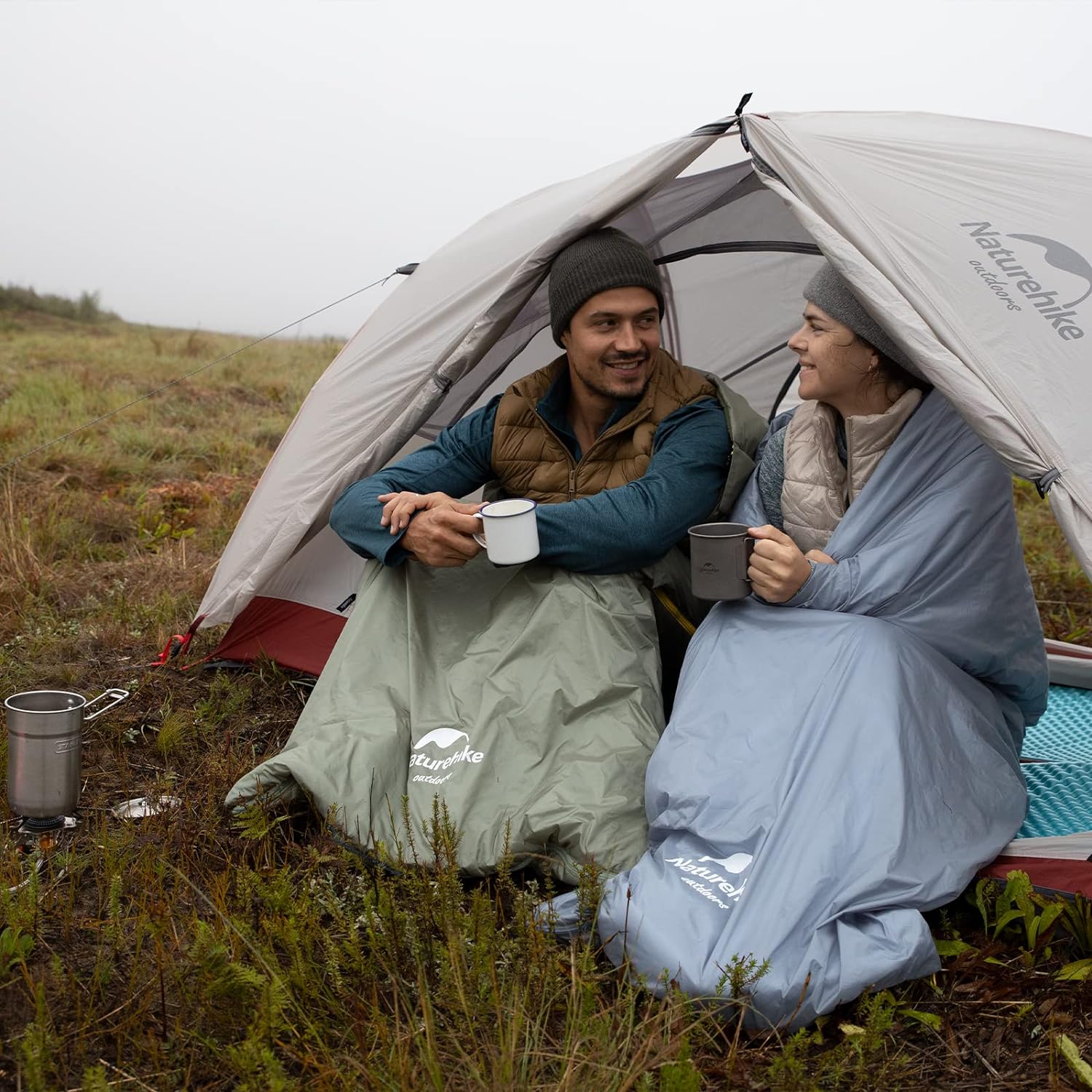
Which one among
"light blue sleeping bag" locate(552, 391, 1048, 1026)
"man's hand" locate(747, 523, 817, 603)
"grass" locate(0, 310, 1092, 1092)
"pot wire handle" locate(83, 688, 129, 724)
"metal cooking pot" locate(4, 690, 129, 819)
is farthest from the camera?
"pot wire handle" locate(83, 688, 129, 724)

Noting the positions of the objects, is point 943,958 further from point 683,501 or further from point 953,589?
point 683,501

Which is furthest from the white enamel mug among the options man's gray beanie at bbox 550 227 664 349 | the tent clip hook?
the tent clip hook

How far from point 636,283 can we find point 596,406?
35 centimetres

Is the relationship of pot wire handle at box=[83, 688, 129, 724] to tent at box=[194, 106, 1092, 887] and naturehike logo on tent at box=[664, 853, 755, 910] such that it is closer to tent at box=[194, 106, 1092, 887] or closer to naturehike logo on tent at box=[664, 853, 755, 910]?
tent at box=[194, 106, 1092, 887]

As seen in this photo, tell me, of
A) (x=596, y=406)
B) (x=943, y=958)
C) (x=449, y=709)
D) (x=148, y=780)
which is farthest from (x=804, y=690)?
(x=148, y=780)

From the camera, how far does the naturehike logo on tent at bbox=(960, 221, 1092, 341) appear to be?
2316 millimetres

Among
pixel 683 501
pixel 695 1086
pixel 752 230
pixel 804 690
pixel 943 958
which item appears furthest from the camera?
pixel 752 230

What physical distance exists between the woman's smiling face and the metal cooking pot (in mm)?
1863

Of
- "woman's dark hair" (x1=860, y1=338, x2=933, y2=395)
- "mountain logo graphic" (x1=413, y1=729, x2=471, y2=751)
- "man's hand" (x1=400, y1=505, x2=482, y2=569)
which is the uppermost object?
"woman's dark hair" (x1=860, y1=338, x2=933, y2=395)

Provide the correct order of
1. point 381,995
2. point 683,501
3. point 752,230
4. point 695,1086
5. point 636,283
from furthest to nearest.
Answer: point 752,230 < point 636,283 < point 683,501 < point 381,995 < point 695,1086

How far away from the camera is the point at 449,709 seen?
2.70 metres

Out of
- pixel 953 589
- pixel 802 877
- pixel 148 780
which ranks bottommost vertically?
pixel 148 780

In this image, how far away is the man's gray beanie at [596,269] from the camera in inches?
116

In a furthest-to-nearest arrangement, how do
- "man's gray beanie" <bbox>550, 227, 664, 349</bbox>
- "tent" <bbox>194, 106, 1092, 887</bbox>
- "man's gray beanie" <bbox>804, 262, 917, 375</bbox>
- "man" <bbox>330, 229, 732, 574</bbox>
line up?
"man's gray beanie" <bbox>550, 227, 664, 349</bbox> < "man" <bbox>330, 229, 732, 574</bbox> < "man's gray beanie" <bbox>804, 262, 917, 375</bbox> < "tent" <bbox>194, 106, 1092, 887</bbox>
